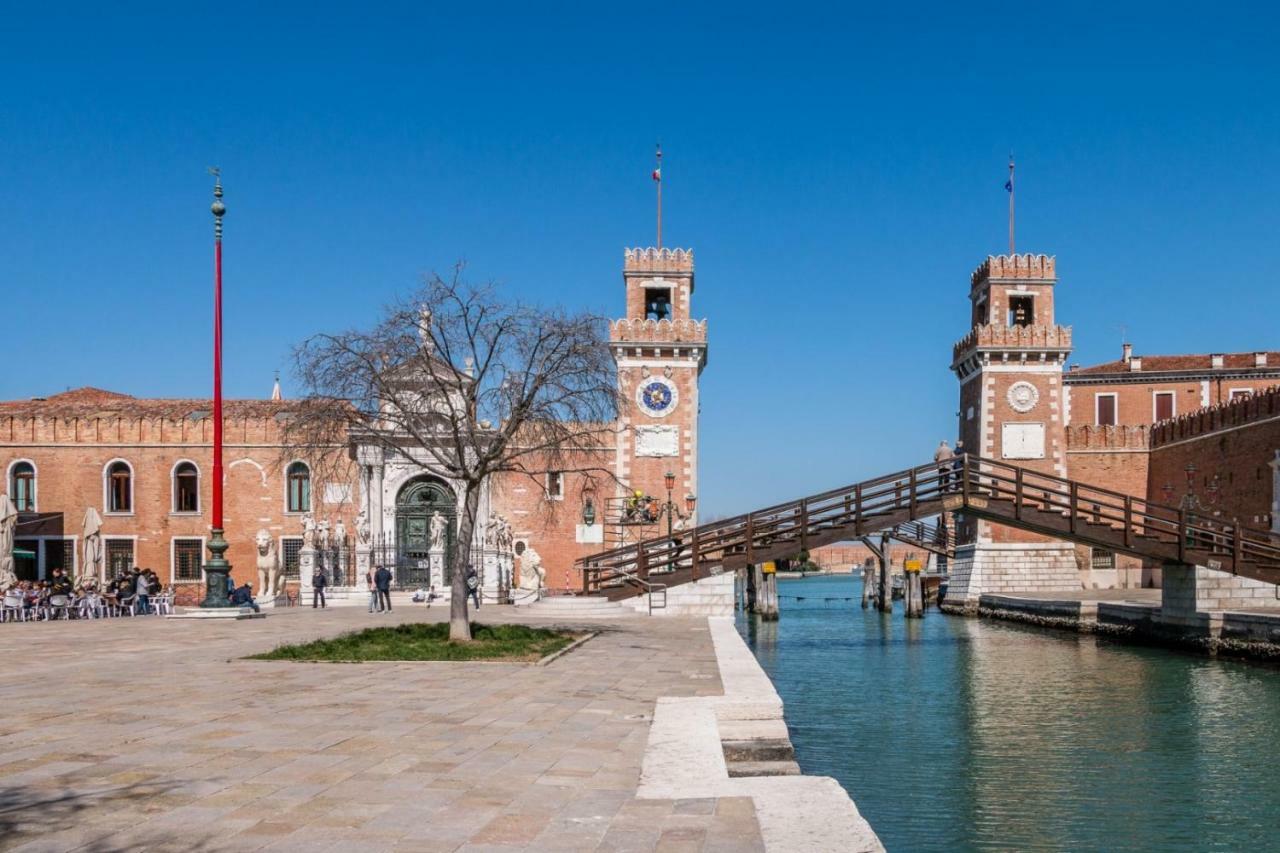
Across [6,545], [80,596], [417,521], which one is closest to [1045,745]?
[80,596]

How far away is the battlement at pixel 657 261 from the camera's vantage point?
136ft

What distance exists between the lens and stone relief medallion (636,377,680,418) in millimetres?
40281

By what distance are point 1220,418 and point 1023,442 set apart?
265 inches

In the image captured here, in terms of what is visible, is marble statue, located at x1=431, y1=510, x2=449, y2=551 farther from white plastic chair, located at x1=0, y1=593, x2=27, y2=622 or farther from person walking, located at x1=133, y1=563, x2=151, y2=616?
white plastic chair, located at x1=0, y1=593, x2=27, y2=622

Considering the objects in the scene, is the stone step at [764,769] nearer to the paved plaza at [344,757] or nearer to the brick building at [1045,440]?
the paved plaza at [344,757]

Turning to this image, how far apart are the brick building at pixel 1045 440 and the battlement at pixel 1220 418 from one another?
6cm

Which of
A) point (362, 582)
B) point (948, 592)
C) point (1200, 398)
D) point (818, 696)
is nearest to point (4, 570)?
point (362, 582)

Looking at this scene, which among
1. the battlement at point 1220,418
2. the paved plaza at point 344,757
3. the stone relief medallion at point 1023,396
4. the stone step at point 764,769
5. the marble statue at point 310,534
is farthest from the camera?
the stone relief medallion at point 1023,396

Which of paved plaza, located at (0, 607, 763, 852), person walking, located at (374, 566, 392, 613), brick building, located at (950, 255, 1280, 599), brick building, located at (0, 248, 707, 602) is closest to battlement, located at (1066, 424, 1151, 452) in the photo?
brick building, located at (950, 255, 1280, 599)

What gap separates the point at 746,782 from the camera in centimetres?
718

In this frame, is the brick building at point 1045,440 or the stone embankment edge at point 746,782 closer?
the stone embankment edge at point 746,782

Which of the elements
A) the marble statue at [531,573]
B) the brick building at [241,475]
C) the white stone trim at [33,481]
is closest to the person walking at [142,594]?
the brick building at [241,475]

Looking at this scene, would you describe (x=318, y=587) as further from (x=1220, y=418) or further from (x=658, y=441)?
(x=1220, y=418)

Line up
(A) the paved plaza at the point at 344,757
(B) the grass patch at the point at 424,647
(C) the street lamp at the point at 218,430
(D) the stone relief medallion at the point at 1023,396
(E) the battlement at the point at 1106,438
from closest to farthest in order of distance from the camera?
(A) the paved plaza at the point at 344,757, (B) the grass patch at the point at 424,647, (C) the street lamp at the point at 218,430, (D) the stone relief medallion at the point at 1023,396, (E) the battlement at the point at 1106,438
